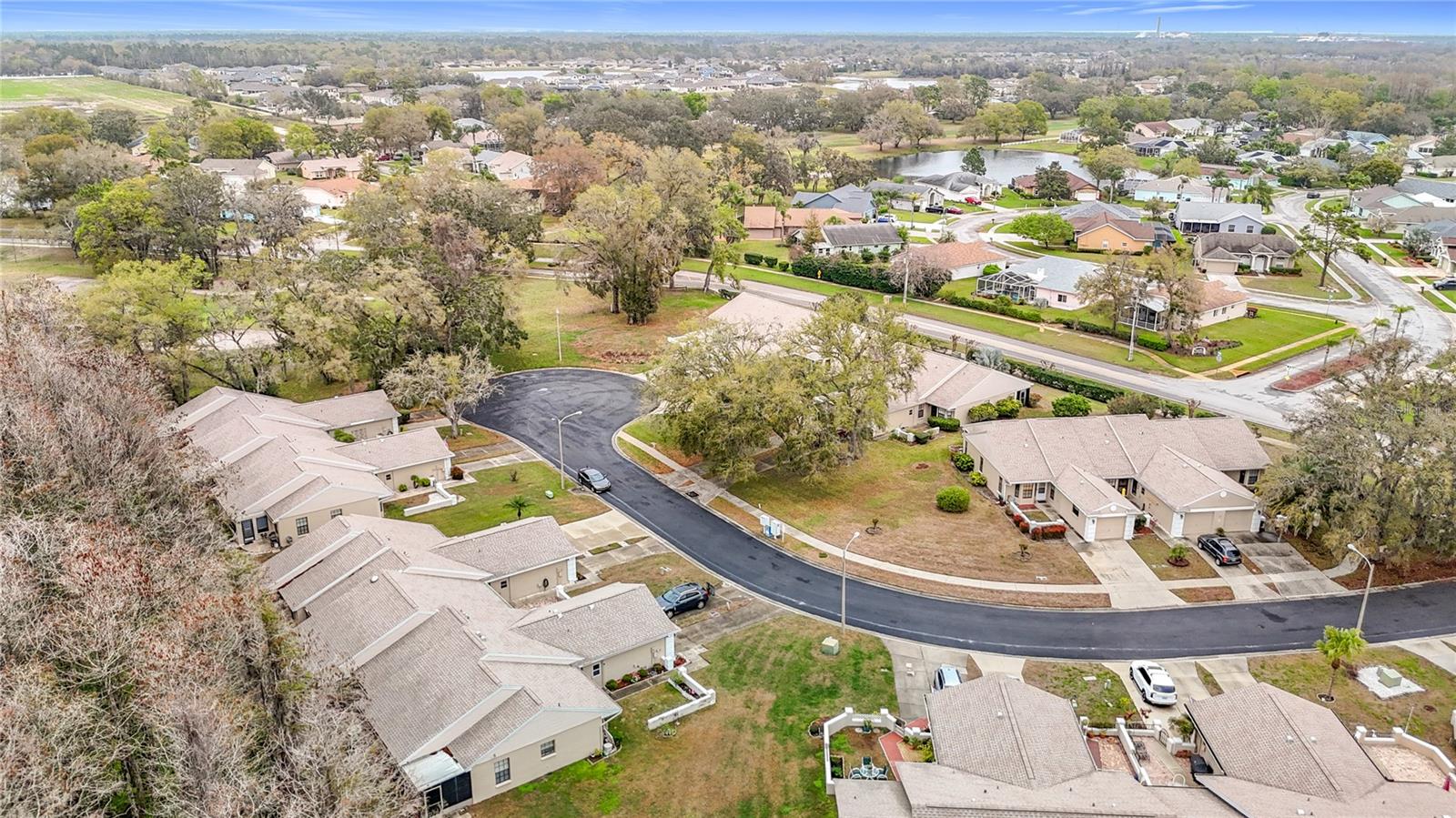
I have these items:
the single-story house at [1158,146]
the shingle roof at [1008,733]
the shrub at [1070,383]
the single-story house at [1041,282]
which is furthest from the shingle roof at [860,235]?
the single-story house at [1158,146]

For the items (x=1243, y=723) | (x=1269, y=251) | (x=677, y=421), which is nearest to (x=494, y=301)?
(x=677, y=421)

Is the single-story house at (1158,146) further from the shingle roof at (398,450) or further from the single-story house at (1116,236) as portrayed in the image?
the shingle roof at (398,450)

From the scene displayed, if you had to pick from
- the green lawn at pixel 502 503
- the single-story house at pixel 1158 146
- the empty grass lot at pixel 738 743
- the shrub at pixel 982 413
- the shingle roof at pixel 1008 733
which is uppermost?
the single-story house at pixel 1158 146

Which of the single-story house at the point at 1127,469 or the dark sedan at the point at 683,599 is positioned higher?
the single-story house at the point at 1127,469

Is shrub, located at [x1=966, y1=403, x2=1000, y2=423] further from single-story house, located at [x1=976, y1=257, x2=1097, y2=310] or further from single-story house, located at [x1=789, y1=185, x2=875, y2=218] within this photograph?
single-story house, located at [x1=789, y1=185, x2=875, y2=218]

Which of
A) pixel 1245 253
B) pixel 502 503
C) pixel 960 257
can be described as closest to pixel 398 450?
pixel 502 503

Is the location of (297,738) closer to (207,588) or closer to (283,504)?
(207,588)

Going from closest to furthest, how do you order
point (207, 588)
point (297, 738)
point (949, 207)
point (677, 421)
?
point (297, 738), point (207, 588), point (677, 421), point (949, 207)
